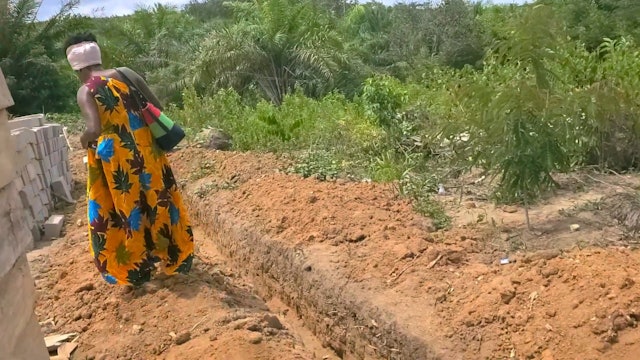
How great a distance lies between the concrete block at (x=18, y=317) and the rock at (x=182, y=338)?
1.08 meters

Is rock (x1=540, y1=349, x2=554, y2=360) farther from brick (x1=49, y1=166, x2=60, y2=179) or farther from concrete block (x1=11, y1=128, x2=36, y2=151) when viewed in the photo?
brick (x1=49, y1=166, x2=60, y2=179)

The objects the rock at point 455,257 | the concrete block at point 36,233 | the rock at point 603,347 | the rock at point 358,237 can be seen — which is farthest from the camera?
the concrete block at point 36,233

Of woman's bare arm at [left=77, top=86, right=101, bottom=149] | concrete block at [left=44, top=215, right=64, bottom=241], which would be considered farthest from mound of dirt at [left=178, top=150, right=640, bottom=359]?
concrete block at [left=44, top=215, right=64, bottom=241]

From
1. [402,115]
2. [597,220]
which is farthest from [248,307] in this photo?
[402,115]

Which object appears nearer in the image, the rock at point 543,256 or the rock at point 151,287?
the rock at point 543,256

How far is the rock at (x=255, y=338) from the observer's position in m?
3.54

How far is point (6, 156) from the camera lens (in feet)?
7.79

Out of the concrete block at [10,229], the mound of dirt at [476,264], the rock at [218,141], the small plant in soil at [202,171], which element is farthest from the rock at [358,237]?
Result: the rock at [218,141]

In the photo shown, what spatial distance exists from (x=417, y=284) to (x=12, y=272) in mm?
2520

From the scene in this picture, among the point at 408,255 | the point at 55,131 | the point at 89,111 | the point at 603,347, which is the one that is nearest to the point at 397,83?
→ the point at 55,131

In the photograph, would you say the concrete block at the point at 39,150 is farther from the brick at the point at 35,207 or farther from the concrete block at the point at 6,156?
the concrete block at the point at 6,156

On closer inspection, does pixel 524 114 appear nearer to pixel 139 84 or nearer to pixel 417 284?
pixel 417 284

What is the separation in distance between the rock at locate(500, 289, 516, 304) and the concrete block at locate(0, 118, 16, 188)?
8.53 feet

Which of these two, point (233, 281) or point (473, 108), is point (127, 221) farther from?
point (473, 108)
